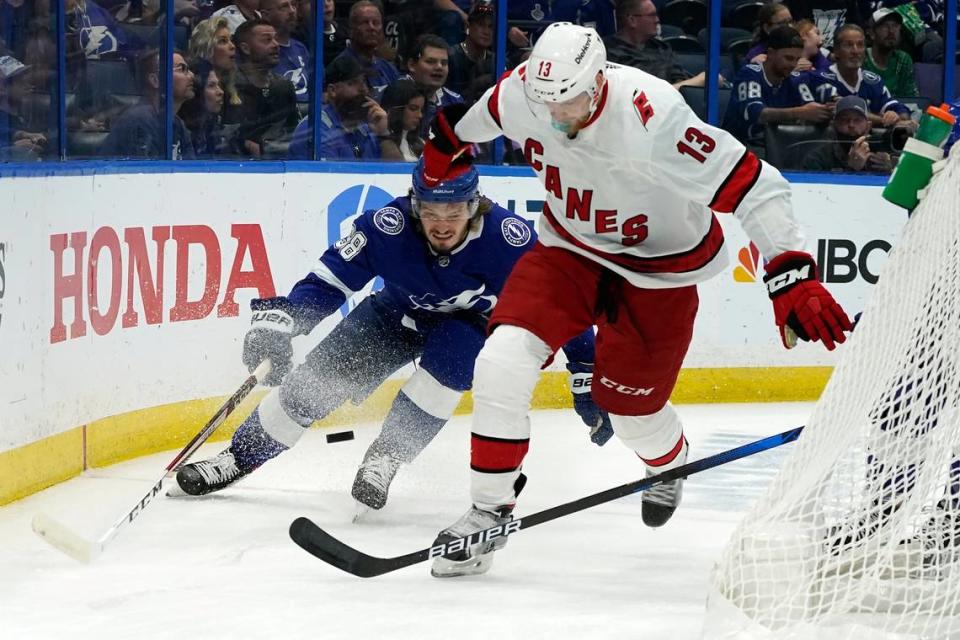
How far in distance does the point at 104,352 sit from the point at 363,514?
1.02 meters

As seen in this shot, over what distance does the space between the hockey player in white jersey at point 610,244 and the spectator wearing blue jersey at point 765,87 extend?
284 cm

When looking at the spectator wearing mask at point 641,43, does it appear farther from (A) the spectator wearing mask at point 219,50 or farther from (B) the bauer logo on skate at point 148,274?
(B) the bauer logo on skate at point 148,274

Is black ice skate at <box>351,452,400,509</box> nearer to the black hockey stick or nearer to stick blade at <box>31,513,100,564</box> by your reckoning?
the black hockey stick

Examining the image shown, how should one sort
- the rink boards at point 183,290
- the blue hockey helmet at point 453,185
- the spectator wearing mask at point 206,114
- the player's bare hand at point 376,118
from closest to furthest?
the blue hockey helmet at point 453,185
the rink boards at point 183,290
the spectator wearing mask at point 206,114
the player's bare hand at point 376,118

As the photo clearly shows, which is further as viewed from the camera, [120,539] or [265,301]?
[265,301]

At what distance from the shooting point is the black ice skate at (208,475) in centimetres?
395

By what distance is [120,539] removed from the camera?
11.5 ft

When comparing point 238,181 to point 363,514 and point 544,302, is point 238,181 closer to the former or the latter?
point 363,514

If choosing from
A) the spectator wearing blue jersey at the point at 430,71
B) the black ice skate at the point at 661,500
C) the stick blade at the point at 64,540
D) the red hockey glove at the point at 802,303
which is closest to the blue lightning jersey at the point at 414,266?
the black ice skate at the point at 661,500

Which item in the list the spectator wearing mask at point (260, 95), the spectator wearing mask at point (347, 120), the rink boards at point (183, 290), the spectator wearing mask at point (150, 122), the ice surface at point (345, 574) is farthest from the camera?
the spectator wearing mask at point (347, 120)

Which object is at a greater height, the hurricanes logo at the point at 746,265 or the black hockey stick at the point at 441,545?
the black hockey stick at the point at 441,545

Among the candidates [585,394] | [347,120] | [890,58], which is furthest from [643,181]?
[890,58]

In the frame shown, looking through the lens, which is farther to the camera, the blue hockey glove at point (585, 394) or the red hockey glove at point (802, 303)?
the blue hockey glove at point (585, 394)

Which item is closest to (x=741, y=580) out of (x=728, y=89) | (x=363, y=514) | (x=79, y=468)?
(x=363, y=514)
